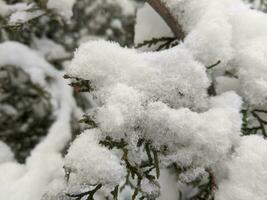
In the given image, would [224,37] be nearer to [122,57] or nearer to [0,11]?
[122,57]

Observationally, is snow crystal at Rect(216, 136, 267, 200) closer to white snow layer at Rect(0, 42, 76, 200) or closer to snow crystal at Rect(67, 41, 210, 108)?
snow crystal at Rect(67, 41, 210, 108)

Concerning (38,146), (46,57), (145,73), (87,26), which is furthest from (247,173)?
(87,26)

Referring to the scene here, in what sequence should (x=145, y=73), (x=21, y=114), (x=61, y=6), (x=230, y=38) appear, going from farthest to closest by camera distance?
(x=21, y=114) → (x=61, y=6) → (x=230, y=38) → (x=145, y=73)

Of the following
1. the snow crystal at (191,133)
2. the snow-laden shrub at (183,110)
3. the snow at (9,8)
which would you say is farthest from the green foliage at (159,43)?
the snow at (9,8)

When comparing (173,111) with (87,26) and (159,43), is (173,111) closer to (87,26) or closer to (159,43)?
(159,43)

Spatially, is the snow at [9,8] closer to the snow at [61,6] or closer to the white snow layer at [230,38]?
the snow at [61,6]

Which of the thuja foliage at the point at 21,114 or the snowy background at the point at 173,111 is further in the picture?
the thuja foliage at the point at 21,114

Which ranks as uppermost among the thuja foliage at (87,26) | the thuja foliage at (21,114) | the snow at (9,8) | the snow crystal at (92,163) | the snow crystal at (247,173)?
the snow crystal at (92,163)

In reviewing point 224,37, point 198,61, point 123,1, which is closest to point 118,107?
point 198,61
